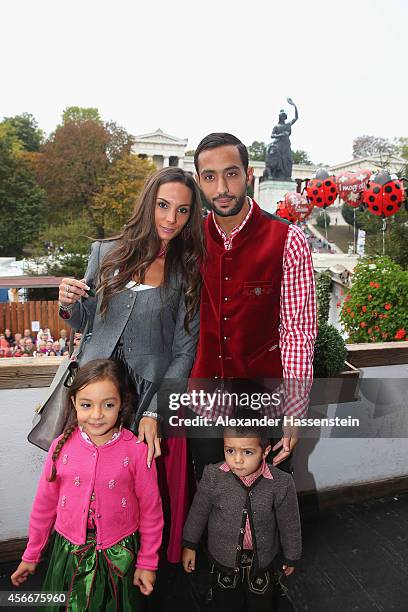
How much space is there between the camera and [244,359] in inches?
81.7

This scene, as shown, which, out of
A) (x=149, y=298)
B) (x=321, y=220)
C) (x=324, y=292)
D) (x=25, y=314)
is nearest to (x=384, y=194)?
(x=324, y=292)

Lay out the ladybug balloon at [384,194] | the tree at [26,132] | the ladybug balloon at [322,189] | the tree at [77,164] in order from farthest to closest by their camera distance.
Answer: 1. the tree at [26,132]
2. the tree at [77,164]
3. the ladybug balloon at [322,189]
4. the ladybug balloon at [384,194]

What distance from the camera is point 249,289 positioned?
2.03 m

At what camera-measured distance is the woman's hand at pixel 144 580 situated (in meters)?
1.98

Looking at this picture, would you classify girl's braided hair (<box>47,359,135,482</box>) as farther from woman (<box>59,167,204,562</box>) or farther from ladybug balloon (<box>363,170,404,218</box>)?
ladybug balloon (<box>363,170,404,218</box>)

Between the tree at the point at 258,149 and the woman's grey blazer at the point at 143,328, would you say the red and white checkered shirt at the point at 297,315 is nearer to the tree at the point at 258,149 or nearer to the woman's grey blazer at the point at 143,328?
the woman's grey blazer at the point at 143,328

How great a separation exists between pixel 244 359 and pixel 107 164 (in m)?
35.1

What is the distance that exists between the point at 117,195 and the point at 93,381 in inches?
1231

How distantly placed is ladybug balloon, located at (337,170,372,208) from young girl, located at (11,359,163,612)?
1079 centimetres

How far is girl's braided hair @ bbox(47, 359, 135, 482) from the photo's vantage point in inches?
75.1

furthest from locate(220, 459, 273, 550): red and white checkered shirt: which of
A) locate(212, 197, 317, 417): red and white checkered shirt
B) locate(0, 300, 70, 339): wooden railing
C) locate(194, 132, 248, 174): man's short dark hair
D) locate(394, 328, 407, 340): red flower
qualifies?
locate(0, 300, 70, 339): wooden railing

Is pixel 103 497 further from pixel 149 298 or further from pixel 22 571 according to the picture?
pixel 149 298

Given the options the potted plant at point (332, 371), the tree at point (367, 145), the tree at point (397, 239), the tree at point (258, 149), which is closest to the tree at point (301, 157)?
the tree at point (258, 149)

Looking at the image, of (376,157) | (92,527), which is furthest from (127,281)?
(376,157)
